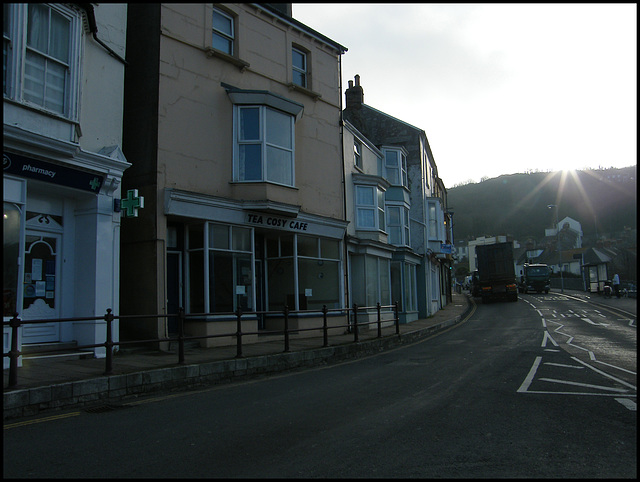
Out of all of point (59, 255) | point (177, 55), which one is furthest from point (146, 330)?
point (177, 55)

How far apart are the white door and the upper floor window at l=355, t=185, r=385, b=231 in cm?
1266

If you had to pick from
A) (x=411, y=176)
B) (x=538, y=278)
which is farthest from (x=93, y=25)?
(x=538, y=278)

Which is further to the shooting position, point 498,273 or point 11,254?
point 498,273

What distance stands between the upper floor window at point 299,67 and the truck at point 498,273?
24006 millimetres

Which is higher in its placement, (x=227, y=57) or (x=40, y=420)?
(x=227, y=57)

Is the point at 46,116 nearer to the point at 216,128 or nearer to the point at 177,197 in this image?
the point at 177,197

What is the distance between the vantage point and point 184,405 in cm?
736

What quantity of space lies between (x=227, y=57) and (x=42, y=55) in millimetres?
5787

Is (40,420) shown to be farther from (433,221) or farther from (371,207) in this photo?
(433,221)

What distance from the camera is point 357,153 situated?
2262 cm

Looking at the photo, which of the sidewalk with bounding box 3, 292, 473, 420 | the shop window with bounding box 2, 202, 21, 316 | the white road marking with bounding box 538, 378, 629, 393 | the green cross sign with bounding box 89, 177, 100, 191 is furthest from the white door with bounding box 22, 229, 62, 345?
A: the white road marking with bounding box 538, 378, 629, 393

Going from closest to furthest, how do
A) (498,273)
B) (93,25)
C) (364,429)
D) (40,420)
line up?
(364,429)
(40,420)
(93,25)
(498,273)

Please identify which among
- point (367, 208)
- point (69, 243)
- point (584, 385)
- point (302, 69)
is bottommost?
point (584, 385)

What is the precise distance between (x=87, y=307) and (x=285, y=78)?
9861mm
